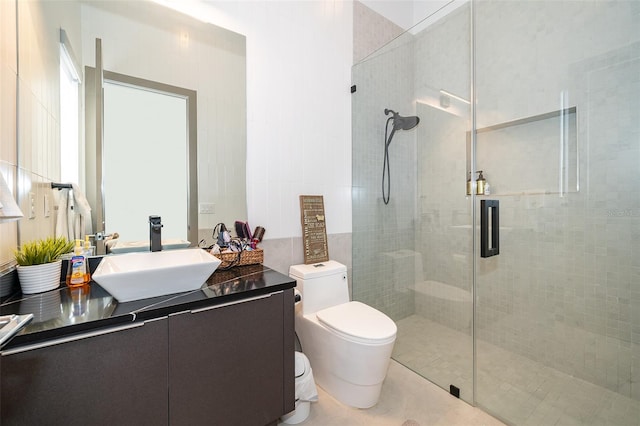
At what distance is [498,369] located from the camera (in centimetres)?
172

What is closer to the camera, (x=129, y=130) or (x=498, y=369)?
(x=129, y=130)

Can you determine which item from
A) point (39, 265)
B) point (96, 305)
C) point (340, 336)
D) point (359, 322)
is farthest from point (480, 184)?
point (39, 265)

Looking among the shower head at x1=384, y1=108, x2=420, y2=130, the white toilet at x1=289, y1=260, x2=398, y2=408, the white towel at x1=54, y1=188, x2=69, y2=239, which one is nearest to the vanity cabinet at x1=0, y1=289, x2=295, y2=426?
the white toilet at x1=289, y1=260, x2=398, y2=408

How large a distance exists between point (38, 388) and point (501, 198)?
225 centimetres

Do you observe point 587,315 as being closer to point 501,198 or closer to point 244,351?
point 501,198

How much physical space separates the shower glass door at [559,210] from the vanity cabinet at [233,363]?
122 centimetres

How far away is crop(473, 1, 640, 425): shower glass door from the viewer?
1.44 meters

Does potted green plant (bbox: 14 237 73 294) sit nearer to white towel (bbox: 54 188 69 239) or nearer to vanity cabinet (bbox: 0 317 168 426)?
white towel (bbox: 54 188 69 239)

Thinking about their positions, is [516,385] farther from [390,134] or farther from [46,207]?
[46,207]

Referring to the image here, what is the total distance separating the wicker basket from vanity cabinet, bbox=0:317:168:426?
1.86ft

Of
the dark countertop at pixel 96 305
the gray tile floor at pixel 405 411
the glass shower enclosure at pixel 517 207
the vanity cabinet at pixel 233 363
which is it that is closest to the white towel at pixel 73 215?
the dark countertop at pixel 96 305

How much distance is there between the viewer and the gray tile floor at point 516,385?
1.44m

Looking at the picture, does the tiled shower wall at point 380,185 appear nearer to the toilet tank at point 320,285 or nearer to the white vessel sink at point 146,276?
the toilet tank at point 320,285

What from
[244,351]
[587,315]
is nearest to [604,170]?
[587,315]
